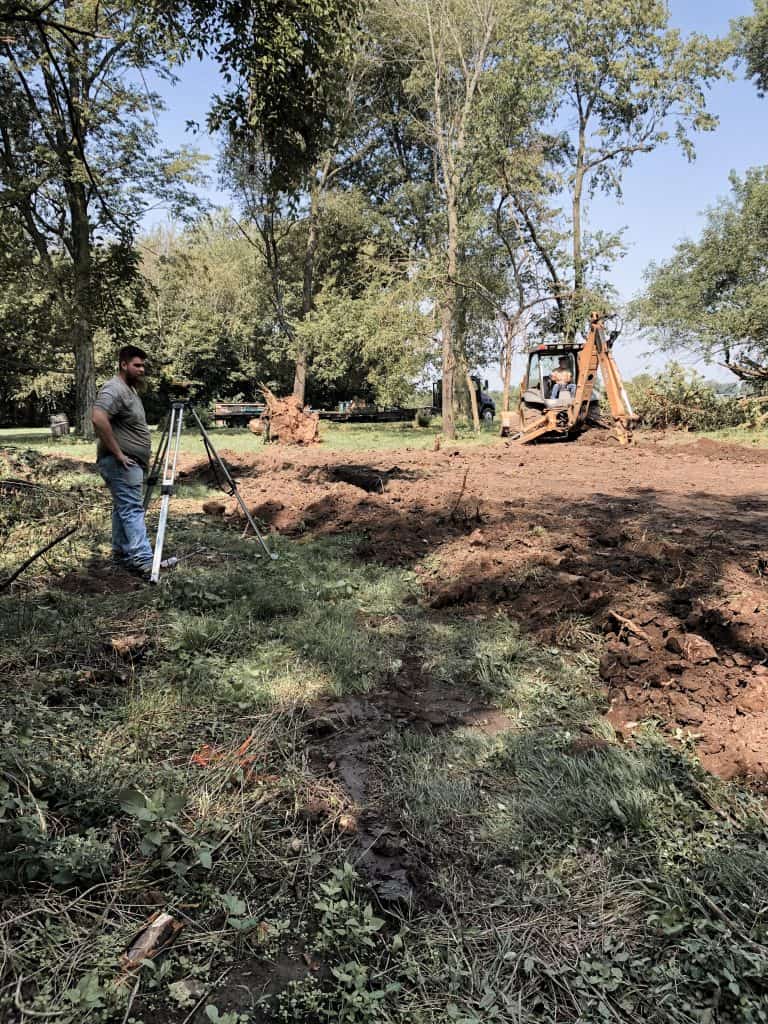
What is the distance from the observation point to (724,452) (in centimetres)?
1280

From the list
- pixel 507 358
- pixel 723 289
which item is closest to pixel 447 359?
pixel 507 358

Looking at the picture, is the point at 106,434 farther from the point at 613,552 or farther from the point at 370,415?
the point at 370,415

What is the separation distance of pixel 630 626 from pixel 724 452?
423 inches

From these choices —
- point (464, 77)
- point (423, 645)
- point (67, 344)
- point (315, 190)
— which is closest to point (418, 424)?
point (315, 190)

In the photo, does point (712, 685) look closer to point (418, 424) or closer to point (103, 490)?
point (103, 490)

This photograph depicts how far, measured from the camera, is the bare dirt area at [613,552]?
122 inches

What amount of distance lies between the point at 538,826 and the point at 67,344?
9.94m

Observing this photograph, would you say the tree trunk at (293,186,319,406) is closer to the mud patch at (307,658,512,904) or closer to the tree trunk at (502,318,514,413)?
the tree trunk at (502,318,514,413)

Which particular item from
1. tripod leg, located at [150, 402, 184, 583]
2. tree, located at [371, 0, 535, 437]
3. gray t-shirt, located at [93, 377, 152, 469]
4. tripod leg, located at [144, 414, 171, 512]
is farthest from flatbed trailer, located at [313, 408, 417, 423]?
gray t-shirt, located at [93, 377, 152, 469]

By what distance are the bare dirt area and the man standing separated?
223 centimetres

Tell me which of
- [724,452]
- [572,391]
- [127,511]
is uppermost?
[572,391]

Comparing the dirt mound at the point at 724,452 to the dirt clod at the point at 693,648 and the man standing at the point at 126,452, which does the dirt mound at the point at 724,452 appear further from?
the man standing at the point at 126,452

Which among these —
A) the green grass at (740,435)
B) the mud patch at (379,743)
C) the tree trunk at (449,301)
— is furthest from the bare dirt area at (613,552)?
the tree trunk at (449,301)

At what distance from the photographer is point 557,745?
2930 millimetres
